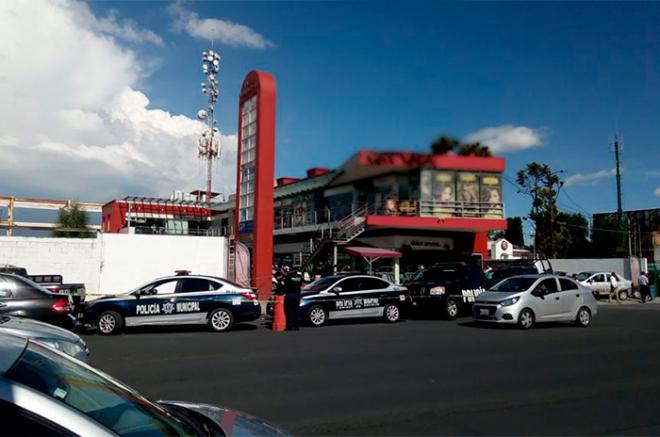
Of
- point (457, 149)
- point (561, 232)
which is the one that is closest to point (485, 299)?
point (457, 149)

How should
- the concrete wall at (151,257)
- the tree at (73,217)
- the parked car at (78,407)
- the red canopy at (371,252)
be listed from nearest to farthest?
the parked car at (78,407) → the concrete wall at (151,257) → the red canopy at (371,252) → the tree at (73,217)

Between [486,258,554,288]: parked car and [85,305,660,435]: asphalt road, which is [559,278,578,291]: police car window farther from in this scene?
[486,258,554,288]: parked car

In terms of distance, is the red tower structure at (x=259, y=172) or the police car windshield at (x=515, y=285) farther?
the red tower structure at (x=259, y=172)

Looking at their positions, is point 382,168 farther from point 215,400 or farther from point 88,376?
point 88,376

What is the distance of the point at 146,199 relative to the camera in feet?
136

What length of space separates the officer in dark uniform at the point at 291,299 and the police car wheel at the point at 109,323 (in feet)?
13.9

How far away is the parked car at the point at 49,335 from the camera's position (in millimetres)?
6638

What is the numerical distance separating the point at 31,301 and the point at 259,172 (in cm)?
1396

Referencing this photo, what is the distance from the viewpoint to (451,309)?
1812 cm

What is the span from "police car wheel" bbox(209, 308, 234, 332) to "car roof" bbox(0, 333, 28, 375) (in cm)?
1191

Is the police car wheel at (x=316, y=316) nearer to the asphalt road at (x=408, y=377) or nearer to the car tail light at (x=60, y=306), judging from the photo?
the asphalt road at (x=408, y=377)

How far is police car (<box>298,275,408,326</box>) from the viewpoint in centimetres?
1622

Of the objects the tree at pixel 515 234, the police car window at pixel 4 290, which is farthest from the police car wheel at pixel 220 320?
the tree at pixel 515 234

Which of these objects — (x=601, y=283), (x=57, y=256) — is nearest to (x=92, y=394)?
(x=57, y=256)
